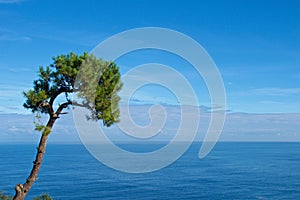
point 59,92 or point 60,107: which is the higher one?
point 59,92

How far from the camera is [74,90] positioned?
12.3 meters

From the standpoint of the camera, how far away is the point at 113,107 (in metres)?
12.8

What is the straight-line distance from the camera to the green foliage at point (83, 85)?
12.1 meters

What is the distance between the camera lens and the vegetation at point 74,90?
11930 millimetres

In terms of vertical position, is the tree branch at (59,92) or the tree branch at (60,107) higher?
the tree branch at (59,92)

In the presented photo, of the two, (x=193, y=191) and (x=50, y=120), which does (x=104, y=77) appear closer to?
(x=50, y=120)

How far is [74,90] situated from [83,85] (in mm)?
404

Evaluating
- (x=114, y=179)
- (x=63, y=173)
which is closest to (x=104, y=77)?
(x=114, y=179)

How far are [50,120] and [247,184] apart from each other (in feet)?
308

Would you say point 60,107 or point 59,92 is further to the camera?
point 59,92

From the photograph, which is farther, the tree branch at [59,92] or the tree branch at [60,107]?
the tree branch at [59,92]

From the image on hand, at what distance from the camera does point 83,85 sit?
481 inches

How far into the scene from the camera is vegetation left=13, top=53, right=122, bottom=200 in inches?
470

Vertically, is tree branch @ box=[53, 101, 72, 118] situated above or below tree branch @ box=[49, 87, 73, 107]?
below
